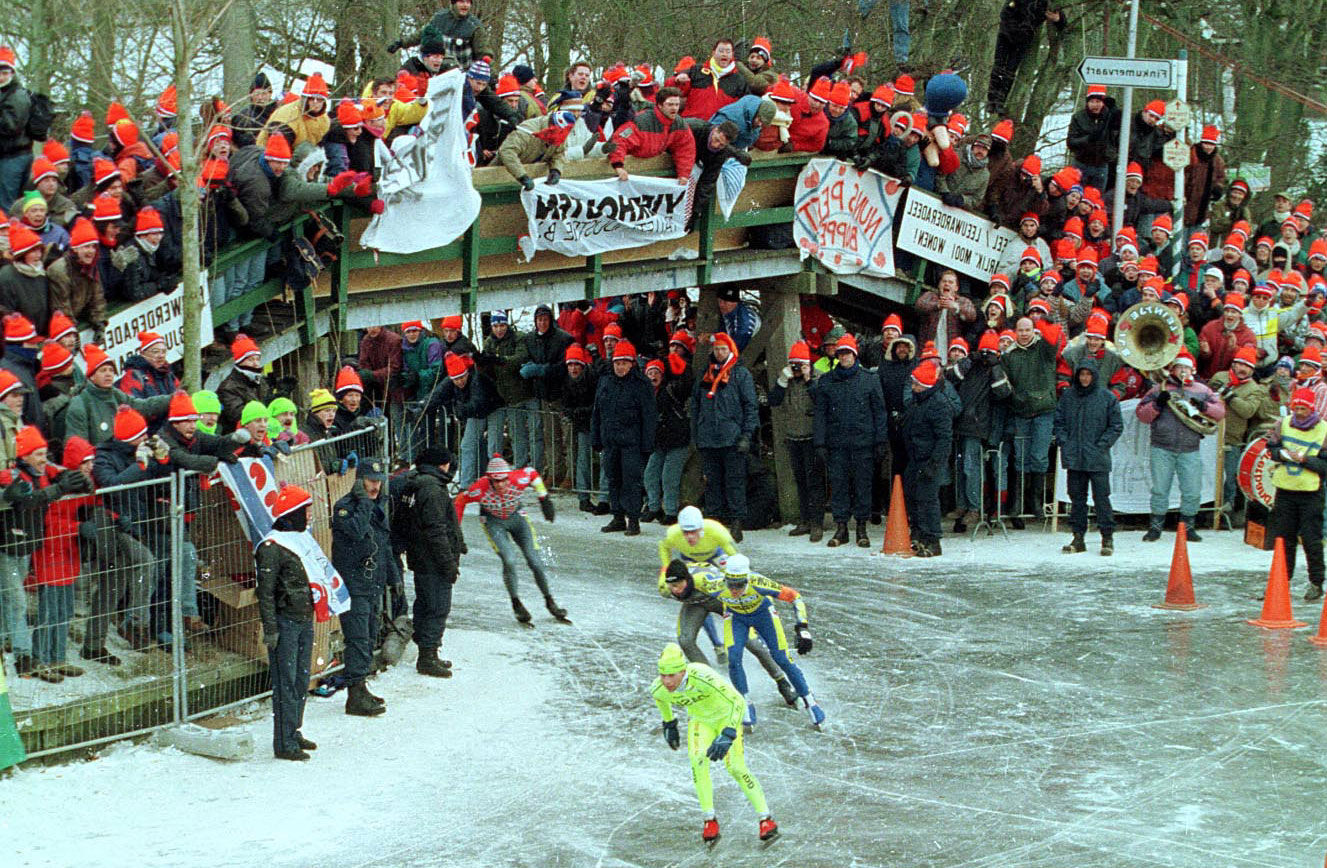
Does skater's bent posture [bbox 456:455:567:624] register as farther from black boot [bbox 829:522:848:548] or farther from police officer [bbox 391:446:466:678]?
black boot [bbox 829:522:848:548]

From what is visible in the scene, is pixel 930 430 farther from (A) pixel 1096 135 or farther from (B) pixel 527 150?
(A) pixel 1096 135

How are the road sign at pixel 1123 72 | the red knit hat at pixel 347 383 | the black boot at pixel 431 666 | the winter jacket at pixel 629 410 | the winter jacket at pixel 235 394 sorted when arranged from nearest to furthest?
1. the black boot at pixel 431 666
2. the winter jacket at pixel 235 394
3. the red knit hat at pixel 347 383
4. the winter jacket at pixel 629 410
5. the road sign at pixel 1123 72

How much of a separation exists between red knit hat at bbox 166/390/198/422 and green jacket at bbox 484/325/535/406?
905cm

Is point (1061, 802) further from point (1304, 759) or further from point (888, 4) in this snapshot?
point (888, 4)

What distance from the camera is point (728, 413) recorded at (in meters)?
18.9

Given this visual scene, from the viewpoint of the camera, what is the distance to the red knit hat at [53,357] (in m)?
12.2

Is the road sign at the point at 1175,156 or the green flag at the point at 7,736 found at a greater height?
the road sign at the point at 1175,156

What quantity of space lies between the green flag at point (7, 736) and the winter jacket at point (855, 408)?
9.79m

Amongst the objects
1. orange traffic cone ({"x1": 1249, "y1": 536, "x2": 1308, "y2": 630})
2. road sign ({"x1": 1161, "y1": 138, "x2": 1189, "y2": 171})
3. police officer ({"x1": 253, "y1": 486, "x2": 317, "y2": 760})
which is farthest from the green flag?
road sign ({"x1": 1161, "y1": 138, "x2": 1189, "y2": 171})

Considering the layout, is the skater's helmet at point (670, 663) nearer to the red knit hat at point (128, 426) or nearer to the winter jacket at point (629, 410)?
the red knit hat at point (128, 426)

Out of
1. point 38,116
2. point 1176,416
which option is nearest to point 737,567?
point 38,116

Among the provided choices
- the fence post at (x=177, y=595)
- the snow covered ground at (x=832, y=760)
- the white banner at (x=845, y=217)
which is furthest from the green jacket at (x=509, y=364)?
the fence post at (x=177, y=595)

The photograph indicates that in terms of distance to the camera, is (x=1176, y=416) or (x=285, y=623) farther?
(x=1176, y=416)

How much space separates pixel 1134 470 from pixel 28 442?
12187 millimetres
